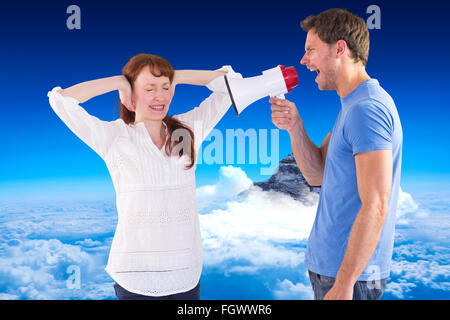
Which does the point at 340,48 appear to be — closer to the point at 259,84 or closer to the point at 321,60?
the point at 321,60

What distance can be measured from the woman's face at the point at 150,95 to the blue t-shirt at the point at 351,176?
736 millimetres

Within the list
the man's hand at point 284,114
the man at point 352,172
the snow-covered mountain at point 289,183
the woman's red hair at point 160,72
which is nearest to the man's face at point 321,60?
the man at point 352,172

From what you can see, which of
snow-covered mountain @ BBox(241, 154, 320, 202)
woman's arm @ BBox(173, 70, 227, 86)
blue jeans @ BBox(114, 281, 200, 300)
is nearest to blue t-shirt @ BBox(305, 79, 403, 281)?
blue jeans @ BBox(114, 281, 200, 300)

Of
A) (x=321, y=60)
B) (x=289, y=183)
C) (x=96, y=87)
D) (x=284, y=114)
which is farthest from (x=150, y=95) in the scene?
(x=289, y=183)

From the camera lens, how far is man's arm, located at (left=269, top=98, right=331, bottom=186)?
1.67 metres

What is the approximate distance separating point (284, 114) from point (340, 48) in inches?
15.5

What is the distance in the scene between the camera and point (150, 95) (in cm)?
158

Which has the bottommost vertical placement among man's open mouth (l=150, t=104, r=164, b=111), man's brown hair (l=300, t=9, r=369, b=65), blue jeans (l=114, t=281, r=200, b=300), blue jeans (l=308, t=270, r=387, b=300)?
blue jeans (l=114, t=281, r=200, b=300)

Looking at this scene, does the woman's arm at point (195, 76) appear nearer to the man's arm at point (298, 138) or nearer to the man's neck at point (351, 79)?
the man's arm at point (298, 138)

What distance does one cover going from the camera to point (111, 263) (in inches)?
60.3

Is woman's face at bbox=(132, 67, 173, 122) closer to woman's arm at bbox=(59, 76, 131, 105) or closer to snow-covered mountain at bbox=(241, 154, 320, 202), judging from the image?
woman's arm at bbox=(59, 76, 131, 105)
